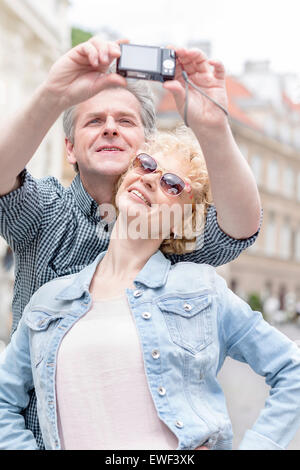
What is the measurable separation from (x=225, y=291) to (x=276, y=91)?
41474mm

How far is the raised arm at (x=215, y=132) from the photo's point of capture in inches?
63.5

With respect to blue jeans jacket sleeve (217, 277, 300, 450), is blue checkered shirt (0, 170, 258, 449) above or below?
above

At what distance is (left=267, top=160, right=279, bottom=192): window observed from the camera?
3931 cm

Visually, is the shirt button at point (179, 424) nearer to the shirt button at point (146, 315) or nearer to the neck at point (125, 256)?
the shirt button at point (146, 315)

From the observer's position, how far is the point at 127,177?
77.9 inches

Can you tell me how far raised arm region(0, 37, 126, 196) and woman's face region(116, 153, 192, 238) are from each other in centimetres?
31

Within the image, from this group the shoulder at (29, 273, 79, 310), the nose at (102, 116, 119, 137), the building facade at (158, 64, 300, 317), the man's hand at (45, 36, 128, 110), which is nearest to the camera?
the man's hand at (45, 36, 128, 110)

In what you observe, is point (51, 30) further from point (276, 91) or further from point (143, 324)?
point (276, 91)

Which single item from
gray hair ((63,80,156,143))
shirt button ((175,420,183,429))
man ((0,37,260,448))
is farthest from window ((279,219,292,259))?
shirt button ((175,420,183,429))

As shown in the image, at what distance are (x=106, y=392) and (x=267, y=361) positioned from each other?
388 mm

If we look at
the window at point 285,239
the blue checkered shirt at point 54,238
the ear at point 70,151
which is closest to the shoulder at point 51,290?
the blue checkered shirt at point 54,238

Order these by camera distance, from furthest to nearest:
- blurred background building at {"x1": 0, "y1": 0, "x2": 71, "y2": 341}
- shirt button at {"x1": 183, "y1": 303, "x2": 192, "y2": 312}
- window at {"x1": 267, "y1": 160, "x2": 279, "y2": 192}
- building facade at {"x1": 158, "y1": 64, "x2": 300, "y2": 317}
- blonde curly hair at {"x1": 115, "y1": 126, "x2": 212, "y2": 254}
→ window at {"x1": 267, "y1": 160, "x2": 279, "y2": 192} < building facade at {"x1": 158, "y1": 64, "x2": 300, "y2": 317} < blurred background building at {"x1": 0, "y1": 0, "x2": 71, "y2": 341} < blonde curly hair at {"x1": 115, "y1": 126, "x2": 212, "y2": 254} < shirt button at {"x1": 183, "y1": 303, "x2": 192, "y2": 312}

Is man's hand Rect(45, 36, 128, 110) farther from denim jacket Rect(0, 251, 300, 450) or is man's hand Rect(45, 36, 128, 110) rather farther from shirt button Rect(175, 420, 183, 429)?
shirt button Rect(175, 420, 183, 429)

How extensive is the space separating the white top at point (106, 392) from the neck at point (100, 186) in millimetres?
529
